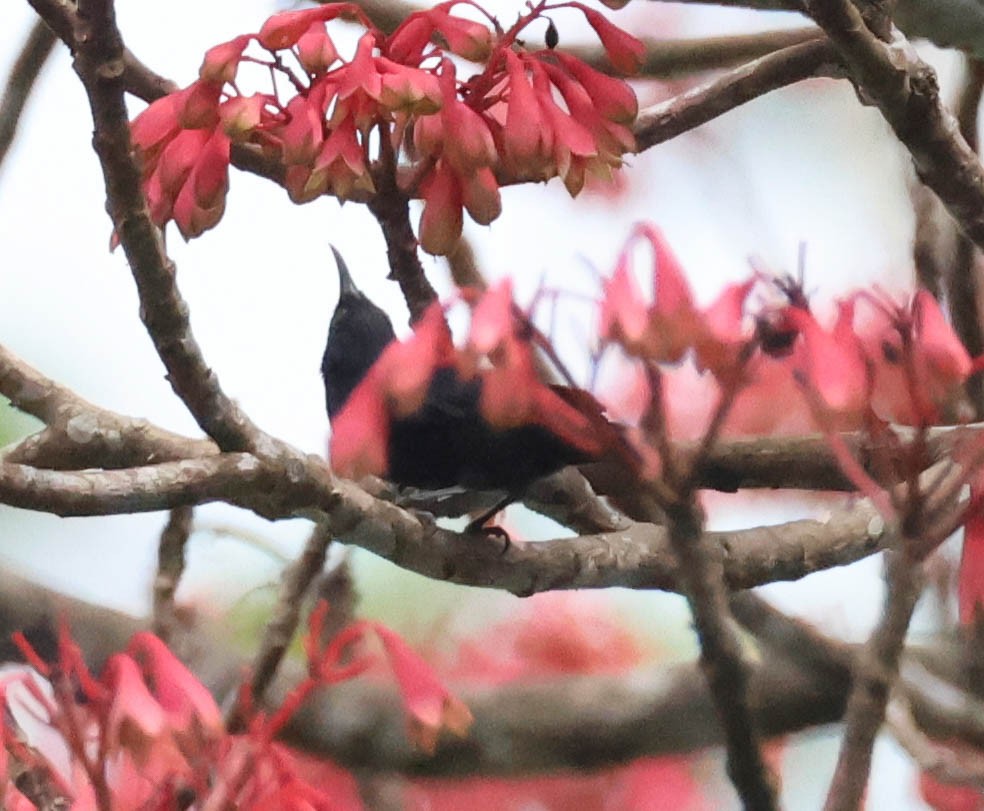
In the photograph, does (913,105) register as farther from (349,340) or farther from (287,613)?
(287,613)

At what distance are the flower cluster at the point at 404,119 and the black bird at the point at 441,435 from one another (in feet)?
0.33

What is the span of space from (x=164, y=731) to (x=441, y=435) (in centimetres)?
25

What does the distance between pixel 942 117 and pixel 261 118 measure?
1.03 ft

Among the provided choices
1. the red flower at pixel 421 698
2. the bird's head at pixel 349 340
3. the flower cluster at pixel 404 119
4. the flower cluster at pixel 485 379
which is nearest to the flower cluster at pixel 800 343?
the flower cluster at pixel 485 379

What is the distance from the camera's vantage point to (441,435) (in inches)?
25.4

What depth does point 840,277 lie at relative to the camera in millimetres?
1073

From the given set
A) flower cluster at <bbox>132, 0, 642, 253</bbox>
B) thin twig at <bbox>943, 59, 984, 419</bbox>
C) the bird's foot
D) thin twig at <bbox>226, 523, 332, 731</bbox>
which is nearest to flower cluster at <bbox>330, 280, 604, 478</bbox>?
flower cluster at <bbox>132, 0, 642, 253</bbox>

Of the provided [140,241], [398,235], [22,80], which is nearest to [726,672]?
[140,241]

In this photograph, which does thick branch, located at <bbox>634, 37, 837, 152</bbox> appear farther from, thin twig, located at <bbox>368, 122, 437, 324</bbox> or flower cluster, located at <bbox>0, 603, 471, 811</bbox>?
flower cluster, located at <bbox>0, 603, 471, 811</bbox>

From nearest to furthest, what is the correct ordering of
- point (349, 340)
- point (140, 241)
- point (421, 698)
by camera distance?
point (140, 241), point (421, 698), point (349, 340)

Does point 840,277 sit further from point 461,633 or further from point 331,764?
point 331,764

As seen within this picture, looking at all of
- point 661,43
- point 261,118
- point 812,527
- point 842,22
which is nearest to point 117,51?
point 261,118

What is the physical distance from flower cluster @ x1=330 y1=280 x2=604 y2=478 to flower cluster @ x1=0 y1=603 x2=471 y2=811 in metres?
0.15

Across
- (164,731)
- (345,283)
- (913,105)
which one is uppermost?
(913,105)
